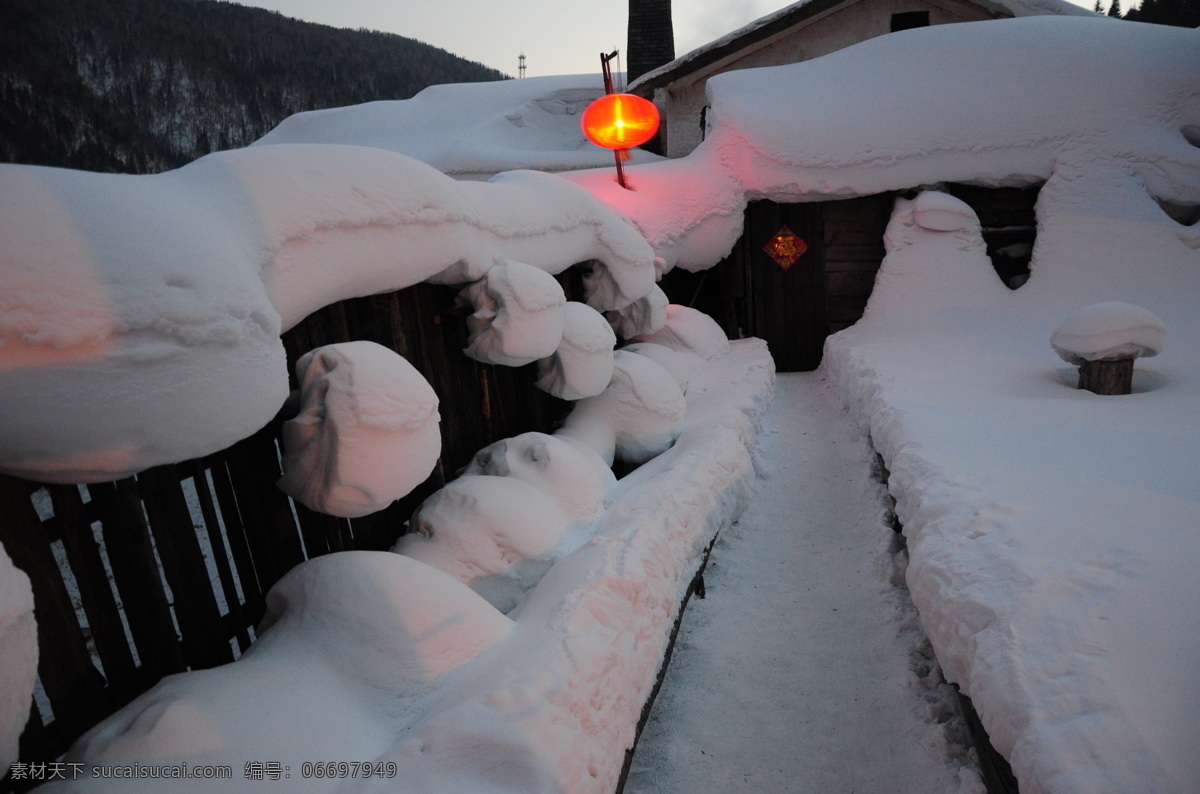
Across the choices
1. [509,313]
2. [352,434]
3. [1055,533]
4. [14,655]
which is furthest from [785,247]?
[14,655]

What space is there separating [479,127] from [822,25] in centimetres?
640

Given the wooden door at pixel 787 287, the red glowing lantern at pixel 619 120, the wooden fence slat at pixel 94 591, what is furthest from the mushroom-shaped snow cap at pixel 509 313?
the wooden door at pixel 787 287

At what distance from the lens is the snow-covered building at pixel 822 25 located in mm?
9398

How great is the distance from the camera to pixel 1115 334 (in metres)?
4.49

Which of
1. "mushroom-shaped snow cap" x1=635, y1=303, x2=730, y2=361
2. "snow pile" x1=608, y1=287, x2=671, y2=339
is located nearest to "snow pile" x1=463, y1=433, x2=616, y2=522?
"snow pile" x1=608, y1=287, x2=671, y2=339

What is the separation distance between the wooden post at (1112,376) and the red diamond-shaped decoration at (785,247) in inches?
147

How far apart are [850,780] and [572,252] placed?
3.18m

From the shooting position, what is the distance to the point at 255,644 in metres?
2.07

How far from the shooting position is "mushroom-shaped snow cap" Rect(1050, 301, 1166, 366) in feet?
14.7

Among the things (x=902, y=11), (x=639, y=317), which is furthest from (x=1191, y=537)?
(x=902, y=11)

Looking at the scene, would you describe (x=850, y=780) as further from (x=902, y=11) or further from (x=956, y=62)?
(x=902, y=11)

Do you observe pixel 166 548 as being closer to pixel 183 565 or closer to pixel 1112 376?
pixel 183 565

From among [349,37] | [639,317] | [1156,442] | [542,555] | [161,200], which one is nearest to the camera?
[161,200]

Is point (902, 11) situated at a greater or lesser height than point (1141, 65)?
greater
